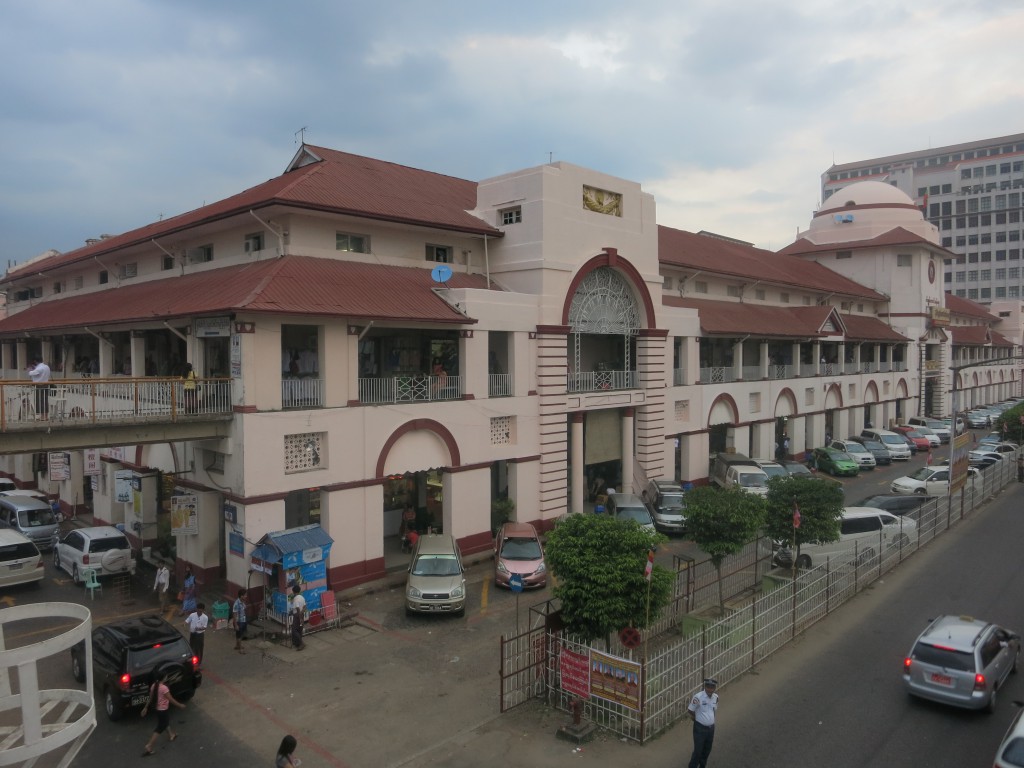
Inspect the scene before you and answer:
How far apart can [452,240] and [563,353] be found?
A: 18.5ft

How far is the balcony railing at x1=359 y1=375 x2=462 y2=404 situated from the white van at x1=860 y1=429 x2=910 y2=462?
3104cm

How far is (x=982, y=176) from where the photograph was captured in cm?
10744


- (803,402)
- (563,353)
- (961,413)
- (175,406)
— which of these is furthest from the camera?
(961,413)

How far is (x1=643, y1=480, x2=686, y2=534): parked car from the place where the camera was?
2755cm

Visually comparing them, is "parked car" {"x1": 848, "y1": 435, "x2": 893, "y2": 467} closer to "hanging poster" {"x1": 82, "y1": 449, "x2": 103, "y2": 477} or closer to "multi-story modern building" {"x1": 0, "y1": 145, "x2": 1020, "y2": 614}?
"multi-story modern building" {"x1": 0, "y1": 145, "x2": 1020, "y2": 614}

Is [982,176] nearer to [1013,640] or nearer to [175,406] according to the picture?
[1013,640]

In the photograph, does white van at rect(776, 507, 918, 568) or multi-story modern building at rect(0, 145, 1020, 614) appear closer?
multi-story modern building at rect(0, 145, 1020, 614)

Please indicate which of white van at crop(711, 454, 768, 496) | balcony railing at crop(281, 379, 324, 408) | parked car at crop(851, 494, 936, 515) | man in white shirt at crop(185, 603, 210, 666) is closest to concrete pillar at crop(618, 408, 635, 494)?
white van at crop(711, 454, 768, 496)

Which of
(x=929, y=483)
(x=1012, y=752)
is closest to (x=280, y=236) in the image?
(x=1012, y=752)

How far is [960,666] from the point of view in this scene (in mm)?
13305

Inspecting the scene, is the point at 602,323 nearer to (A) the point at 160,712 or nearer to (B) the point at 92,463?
(B) the point at 92,463

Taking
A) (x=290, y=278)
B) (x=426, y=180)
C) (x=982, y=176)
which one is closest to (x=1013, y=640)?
(x=290, y=278)

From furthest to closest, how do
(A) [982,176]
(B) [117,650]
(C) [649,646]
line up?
(A) [982,176], (C) [649,646], (B) [117,650]

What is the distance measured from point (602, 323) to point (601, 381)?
2383mm
